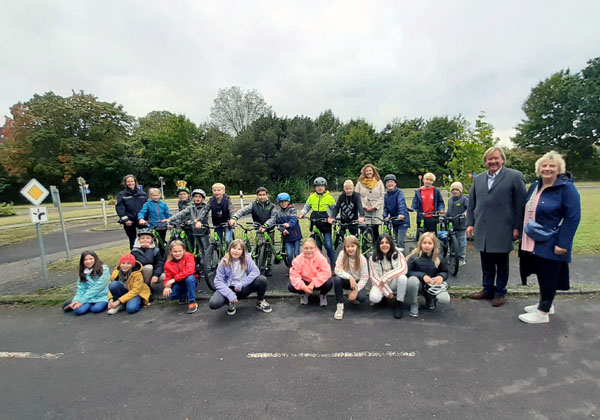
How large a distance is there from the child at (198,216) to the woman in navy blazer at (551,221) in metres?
4.92

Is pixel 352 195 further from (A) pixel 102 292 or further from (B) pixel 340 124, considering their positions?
(B) pixel 340 124

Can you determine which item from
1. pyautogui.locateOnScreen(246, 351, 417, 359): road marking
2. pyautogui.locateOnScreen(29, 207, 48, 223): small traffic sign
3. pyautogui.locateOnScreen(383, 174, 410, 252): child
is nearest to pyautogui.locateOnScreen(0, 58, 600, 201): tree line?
pyautogui.locateOnScreen(383, 174, 410, 252): child

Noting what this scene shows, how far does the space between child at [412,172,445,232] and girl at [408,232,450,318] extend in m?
1.94

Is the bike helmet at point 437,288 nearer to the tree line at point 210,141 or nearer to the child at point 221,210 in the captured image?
the child at point 221,210

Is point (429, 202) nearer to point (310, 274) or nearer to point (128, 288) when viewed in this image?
point (310, 274)

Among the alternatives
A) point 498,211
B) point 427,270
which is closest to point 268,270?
point 427,270

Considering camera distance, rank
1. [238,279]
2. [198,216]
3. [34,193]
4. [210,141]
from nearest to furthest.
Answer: [238,279] → [198,216] → [34,193] → [210,141]

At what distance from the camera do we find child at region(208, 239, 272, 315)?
13.7ft

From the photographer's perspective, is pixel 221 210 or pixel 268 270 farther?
pixel 268 270

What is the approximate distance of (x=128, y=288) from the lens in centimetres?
457

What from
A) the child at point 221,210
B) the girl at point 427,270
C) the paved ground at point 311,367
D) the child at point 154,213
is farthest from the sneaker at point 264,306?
the child at point 154,213

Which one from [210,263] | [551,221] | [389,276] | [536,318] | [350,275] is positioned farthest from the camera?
[210,263]

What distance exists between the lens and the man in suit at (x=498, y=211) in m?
3.81

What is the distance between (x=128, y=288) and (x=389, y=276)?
3.89 m
